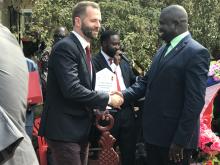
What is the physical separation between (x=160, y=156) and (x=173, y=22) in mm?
1078

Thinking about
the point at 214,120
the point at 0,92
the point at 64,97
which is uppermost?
the point at 0,92

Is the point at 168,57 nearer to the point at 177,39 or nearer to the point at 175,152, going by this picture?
the point at 177,39

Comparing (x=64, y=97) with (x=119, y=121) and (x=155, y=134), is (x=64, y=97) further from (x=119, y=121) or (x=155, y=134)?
(x=119, y=121)

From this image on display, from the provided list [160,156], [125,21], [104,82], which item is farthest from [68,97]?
[125,21]

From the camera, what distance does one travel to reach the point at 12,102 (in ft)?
7.76

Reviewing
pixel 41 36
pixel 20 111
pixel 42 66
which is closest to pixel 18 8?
pixel 41 36

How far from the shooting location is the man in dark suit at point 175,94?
13.1 feet

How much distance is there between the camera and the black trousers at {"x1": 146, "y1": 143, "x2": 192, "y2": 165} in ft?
13.7

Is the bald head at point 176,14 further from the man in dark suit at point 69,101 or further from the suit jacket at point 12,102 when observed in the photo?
the suit jacket at point 12,102

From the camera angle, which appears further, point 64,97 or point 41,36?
point 41,36

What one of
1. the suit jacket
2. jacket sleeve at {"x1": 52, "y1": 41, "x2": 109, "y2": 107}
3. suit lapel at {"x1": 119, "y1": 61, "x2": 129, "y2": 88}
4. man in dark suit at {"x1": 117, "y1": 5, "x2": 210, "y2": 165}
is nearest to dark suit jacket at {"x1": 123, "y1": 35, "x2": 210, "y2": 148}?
man in dark suit at {"x1": 117, "y1": 5, "x2": 210, "y2": 165}

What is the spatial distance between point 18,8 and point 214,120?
7.12 meters

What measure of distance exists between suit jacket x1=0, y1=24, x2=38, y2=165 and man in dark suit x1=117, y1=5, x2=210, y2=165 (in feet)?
5.78

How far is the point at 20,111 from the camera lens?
241 centimetres
